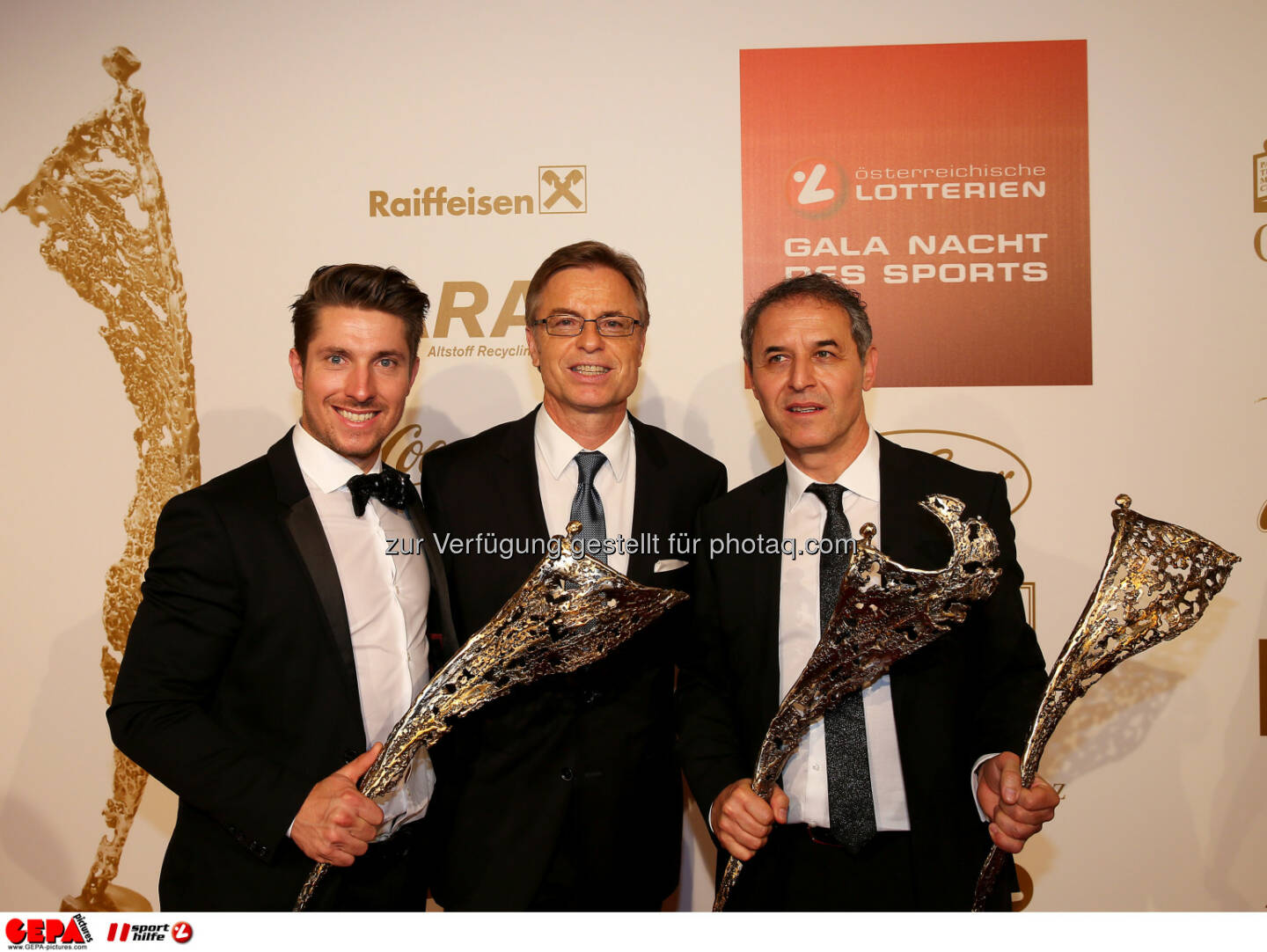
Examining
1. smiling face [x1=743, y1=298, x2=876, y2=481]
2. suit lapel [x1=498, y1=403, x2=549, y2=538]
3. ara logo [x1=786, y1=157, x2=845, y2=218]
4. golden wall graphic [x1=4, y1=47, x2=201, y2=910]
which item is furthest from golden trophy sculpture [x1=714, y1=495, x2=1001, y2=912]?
golden wall graphic [x1=4, y1=47, x2=201, y2=910]

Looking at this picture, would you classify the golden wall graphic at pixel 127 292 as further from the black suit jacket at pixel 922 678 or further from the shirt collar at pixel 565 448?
the black suit jacket at pixel 922 678

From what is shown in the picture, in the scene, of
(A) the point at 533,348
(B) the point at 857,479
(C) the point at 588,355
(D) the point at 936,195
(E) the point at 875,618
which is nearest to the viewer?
(E) the point at 875,618

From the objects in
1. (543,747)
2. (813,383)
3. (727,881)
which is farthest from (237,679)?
(813,383)

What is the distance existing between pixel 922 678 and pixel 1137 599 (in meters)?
0.50

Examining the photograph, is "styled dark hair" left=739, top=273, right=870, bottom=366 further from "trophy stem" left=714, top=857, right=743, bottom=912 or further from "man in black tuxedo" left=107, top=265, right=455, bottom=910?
"trophy stem" left=714, top=857, right=743, bottom=912

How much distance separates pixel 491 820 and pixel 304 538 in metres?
0.87

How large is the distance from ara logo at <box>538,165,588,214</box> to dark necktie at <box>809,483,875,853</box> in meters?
1.72

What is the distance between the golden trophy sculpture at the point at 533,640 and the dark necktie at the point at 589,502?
443 mm

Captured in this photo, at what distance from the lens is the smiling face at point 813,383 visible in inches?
83.2

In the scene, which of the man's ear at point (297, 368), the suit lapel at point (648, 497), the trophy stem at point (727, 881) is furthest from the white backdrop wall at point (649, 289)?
the trophy stem at point (727, 881)

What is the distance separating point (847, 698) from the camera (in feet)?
6.59
